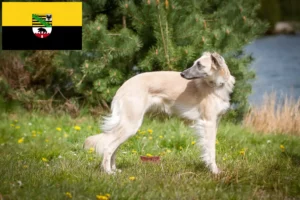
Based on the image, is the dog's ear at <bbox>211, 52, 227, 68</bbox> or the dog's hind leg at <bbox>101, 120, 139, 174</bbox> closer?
the dog's hind leg at <bbox>101, 120, 139, 174</bbox>

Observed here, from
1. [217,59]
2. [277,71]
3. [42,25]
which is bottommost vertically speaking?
[277,71]

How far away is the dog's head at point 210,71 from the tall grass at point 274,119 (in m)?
3.42

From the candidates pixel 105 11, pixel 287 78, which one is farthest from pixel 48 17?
pixel 287 78

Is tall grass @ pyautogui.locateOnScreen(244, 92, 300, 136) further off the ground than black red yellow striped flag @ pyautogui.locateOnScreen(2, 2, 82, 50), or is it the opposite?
black red yellow striped flag @ pyautogui.locateOnScreen(2, 2, 82, 50)

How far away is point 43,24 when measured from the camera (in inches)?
368

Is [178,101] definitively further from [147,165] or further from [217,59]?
[147,165]

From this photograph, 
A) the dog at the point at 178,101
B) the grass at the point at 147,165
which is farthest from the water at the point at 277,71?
the dog at the point at 178,101

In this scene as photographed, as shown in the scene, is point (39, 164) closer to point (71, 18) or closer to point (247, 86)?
point (71, 18)

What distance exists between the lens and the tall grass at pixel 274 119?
30.7 ft

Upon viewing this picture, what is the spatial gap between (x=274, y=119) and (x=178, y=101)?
3996 millimetres

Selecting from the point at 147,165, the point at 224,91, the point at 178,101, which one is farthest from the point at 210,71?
the point at 147,165

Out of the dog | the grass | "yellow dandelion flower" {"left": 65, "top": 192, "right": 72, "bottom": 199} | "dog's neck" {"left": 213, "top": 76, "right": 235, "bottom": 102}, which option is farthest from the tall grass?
"yellow dandelion flower" {"left": 65, "top": 192, "right": 72, "bottom": 199}

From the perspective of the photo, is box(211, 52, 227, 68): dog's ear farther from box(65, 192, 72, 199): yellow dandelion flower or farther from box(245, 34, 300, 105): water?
box(245, 34, 300, 105): water

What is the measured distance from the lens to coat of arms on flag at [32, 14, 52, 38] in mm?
9227
